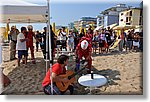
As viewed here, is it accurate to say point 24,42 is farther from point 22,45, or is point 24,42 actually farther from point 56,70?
point 56,70

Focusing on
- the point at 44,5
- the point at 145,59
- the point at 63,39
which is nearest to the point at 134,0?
the point at 145,59

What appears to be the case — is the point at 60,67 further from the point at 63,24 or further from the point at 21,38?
the point at 21,38

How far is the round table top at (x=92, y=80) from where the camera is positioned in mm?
2779

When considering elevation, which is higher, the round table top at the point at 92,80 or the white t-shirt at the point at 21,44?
the white t-shirt at the point at 21,44

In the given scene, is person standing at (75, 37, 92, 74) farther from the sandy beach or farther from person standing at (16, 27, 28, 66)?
person standing at (16, 27, 28, 66)

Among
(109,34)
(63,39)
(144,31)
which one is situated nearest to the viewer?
(144,31)

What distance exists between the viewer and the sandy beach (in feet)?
9.16

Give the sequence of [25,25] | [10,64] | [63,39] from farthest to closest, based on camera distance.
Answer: [63,39], [25,25], [10,64]

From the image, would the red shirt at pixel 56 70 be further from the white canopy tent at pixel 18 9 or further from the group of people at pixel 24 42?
the group of people at pixel 24 42

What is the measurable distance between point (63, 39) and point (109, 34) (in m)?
0.98

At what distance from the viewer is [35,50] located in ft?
13.3

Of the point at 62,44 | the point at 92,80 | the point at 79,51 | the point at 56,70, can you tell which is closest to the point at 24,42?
the point at 62,44

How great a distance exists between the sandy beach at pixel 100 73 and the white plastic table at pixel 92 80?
43 mm

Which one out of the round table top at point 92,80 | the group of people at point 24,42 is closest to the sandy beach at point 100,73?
the round table top at point 92,80
